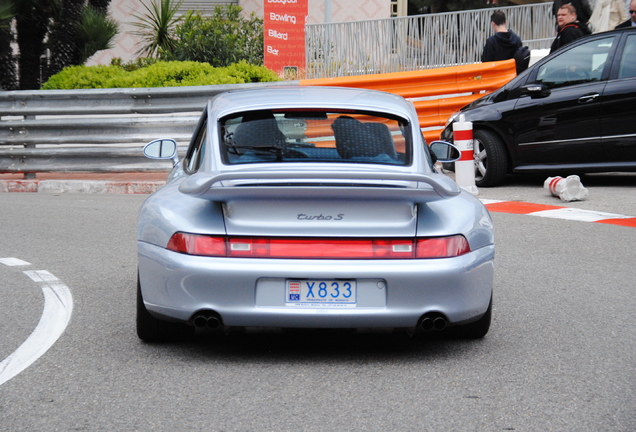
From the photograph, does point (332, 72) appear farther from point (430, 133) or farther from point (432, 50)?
point (430, 133)

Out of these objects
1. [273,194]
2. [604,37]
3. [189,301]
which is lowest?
[189,301]

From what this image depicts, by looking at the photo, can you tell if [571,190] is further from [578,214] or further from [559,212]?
[578,214]

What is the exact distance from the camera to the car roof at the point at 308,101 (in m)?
5.15

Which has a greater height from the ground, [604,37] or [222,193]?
[604,37]

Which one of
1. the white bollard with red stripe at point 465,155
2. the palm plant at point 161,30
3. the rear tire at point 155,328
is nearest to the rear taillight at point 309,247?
the rear tire at point 155,328

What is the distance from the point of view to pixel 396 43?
58.5ft

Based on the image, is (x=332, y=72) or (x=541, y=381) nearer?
(x=541, y=381)

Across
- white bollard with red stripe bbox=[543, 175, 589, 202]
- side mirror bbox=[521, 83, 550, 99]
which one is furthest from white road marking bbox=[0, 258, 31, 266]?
side mirror bbox=[521, 83, 550, 99]

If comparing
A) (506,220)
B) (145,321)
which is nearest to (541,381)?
(145,321)

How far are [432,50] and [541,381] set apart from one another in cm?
1423

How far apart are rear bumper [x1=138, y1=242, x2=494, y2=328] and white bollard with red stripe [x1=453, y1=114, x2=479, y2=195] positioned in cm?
682

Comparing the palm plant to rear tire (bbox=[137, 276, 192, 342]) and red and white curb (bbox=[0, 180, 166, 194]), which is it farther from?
rear tire (bbox=[137, 276, 192, 342])

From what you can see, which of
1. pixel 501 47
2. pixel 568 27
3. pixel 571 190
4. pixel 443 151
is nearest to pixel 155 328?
pixel 443 151

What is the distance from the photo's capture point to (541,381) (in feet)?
14.3
